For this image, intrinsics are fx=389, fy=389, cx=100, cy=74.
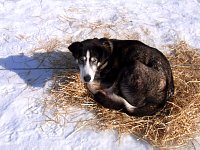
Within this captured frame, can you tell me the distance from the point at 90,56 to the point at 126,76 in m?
0.49

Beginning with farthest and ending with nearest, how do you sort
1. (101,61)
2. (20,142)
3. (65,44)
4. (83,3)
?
(83,3)
(65,44)
(101,61)
(20,142)

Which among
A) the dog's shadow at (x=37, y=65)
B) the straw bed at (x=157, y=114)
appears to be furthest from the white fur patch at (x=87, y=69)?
the dog's shadow at (x=37, y=65)

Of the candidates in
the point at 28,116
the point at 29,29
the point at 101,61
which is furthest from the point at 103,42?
the point at 29,29

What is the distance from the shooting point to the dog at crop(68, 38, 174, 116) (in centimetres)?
438

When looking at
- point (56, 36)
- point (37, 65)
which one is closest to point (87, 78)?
point (37, 65)

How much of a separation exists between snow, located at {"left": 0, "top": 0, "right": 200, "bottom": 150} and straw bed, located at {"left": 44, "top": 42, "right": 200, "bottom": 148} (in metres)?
0.14

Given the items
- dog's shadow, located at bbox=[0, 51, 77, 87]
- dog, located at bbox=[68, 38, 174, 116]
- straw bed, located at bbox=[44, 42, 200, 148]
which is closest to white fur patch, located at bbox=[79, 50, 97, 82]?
dog, located at bbox=[68, 38, 174, 116]

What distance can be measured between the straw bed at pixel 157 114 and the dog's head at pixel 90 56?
1.53 feet

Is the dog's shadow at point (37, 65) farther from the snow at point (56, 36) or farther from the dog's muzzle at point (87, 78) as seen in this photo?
the dog's muzzle at point (87, 78)

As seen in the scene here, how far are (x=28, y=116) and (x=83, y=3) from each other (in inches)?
125

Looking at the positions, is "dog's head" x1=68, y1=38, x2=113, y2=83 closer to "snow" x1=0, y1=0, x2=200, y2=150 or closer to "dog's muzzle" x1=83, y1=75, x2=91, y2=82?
"dog's muzzle" x1=83, y1=75, x2=91, y2=82

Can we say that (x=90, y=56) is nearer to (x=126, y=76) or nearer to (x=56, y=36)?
(x=126, y=76)

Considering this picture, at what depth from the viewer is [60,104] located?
4.84 meters

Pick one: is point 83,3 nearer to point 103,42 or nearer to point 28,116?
point 103,42
